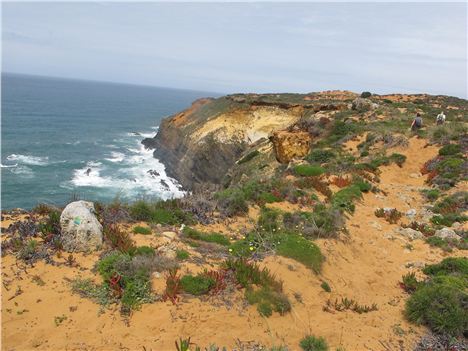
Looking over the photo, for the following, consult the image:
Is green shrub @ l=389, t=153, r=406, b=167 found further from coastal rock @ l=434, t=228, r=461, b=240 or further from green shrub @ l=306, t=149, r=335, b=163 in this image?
coastal rock @ l=434, t=228, r=461, b=240

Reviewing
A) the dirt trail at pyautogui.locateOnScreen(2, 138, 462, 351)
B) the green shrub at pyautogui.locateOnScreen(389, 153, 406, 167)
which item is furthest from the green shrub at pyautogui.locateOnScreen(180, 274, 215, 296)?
the green shrub at pyautogui.locateOnScreen(389, 153, 406, 167)

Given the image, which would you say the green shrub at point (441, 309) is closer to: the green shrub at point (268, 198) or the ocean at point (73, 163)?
the green shrub at point (268, 198)

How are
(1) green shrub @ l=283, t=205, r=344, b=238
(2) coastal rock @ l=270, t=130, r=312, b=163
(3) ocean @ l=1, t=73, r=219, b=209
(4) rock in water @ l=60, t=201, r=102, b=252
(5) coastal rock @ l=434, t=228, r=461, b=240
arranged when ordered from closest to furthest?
(4) rock in water @ l=60, t=201, r=102, b=252
(1) green shrub @ l=283, t=205, r=344, b=238
(5) coastal rock @ l=434, t=228, r=461, b=240
(2) coastal rock @ l=270, t=130, r=312, b=163
(3) ocean @ l=1, t=73, r=219, b=209

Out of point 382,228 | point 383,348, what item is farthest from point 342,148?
point 383,348

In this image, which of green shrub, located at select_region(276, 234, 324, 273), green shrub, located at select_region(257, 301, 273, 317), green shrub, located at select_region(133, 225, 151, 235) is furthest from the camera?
green shrub, located at select_region(133, 225, 151, 235)

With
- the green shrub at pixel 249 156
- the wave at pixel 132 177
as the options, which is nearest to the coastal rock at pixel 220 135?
the wave at pixel 132 177

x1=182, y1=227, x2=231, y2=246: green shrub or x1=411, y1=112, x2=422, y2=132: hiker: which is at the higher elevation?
x1=411, y1=112, x2=422, y2=132: hiker

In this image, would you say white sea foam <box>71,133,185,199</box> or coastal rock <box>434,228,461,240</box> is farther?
white sea foam <box>71,133,185,199</box>
